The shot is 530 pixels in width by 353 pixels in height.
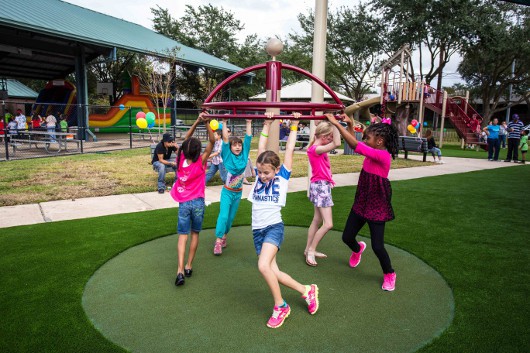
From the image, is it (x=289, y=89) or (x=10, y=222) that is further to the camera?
(x=289, y=89)

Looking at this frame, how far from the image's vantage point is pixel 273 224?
3477mm

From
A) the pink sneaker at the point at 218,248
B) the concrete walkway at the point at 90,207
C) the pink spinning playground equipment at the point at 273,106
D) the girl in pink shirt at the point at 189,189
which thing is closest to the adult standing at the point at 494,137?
the concrete walkway at the point at 90,207

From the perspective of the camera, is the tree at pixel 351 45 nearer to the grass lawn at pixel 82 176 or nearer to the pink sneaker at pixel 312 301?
the grass lawn at pixel 82 176

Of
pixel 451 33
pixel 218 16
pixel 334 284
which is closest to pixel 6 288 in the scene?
pixel 334 284

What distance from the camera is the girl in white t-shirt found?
3342 mm

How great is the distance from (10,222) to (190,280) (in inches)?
152

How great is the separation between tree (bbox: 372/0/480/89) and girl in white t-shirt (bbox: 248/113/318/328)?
26.7 meters

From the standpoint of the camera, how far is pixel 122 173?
1095 centimetres

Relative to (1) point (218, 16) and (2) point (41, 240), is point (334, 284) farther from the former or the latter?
(1) point (218, 16)

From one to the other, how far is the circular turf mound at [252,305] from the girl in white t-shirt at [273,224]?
0.18m

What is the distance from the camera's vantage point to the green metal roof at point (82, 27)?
53.6 ft

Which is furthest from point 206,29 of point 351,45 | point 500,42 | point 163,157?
point 163,157

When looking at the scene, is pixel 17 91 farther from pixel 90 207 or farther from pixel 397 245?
pixel 397 245

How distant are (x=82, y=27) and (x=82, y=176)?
12.7 m
